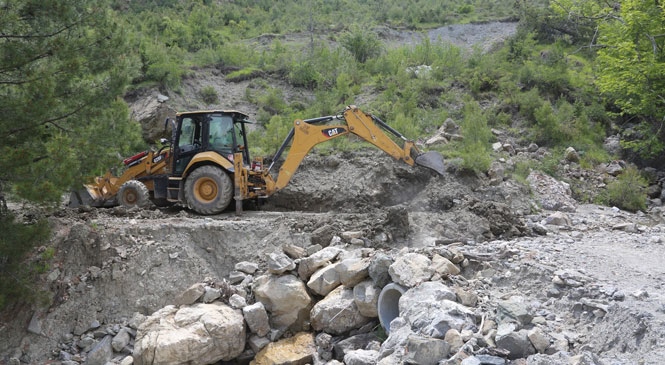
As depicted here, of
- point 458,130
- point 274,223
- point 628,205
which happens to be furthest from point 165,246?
point 628,205

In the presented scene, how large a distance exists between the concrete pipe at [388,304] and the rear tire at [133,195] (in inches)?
227

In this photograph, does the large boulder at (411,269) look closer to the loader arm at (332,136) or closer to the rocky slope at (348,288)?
the rocky slope at (348,288)

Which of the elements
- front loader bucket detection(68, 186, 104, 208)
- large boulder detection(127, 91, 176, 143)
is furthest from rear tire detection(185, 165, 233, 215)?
large boulder detection(127, 91, 176, 143)

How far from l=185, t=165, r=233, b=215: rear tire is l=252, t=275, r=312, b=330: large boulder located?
2792 millimetres

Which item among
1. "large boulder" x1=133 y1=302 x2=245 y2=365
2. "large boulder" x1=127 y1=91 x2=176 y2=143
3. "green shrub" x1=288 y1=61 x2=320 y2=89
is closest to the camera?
"large boulder" x1=133 y1=302 x2=245 y2=365

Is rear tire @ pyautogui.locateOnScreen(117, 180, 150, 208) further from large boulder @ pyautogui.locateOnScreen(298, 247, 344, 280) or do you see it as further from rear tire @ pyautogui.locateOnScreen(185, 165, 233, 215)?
large boulder @ pyautogui.locateOnScreen(298, 247, 344, 280)

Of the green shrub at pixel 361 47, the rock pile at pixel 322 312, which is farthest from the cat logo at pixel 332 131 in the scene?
the green shrub at pixel 361 47

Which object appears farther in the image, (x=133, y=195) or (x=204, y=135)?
(x=133, y=195)

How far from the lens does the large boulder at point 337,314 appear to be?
23.8 ft

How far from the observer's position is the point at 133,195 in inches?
419

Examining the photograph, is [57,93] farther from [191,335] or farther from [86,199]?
[86,199]

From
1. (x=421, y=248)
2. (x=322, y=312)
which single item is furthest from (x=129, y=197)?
(x=421, y=248)

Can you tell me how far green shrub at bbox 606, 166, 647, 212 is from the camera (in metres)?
12.3

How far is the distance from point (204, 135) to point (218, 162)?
74 cm
